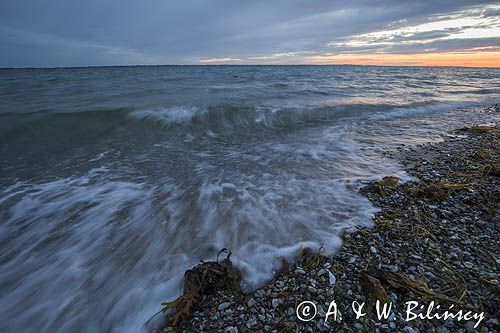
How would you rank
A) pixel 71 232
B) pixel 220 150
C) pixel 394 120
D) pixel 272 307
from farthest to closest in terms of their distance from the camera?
1. pixel 394 120
2. pixel 220 150
3. pixel 71 232
4. pixel 272 307

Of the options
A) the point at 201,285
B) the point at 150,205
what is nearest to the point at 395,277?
the point at 201,285

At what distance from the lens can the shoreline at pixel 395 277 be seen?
200cm

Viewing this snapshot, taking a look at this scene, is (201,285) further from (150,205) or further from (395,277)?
(150,205)

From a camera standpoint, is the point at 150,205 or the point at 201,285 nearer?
the point at 201,285

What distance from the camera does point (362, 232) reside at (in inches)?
121

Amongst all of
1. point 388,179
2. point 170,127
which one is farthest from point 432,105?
point 170,127

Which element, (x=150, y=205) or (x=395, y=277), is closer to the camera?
(x=395, y=277)

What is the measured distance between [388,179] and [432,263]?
6.69ft

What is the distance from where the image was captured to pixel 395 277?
231cm

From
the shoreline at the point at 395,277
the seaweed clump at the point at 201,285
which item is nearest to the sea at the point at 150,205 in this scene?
the seaweed clump at the point at 201,285

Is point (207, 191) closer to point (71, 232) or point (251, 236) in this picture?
point (251, 236)

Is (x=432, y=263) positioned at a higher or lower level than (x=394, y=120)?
higher

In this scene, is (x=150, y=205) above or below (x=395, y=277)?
below

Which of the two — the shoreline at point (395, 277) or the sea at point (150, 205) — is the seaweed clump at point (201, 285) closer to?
the shoreline at point (395, 277)
